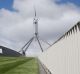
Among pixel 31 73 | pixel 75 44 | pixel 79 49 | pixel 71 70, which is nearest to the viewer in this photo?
pixel 79 49

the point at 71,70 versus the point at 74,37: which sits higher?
the point at 74,37

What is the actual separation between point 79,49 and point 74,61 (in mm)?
999

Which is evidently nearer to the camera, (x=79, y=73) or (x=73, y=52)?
(x=79, y=73)

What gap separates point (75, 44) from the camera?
11.4 metres

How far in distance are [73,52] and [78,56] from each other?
3.12ft

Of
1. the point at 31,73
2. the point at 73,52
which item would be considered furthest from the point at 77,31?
the point at 31,73

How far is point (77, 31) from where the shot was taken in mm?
11125

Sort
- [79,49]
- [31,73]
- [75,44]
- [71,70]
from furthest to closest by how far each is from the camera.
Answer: [31,73], [71,70], [75,44], [79,49]

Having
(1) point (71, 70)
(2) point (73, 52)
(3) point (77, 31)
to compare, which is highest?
(3) point (77, 31)

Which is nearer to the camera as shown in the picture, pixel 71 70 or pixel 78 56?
pixel 78 56

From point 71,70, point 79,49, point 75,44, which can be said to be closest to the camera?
point 79,49

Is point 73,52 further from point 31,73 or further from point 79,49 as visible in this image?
point 31,73

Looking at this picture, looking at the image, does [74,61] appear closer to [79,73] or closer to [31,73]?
[79,73]

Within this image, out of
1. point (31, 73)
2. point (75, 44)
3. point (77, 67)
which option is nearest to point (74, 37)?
point (75, 44)
